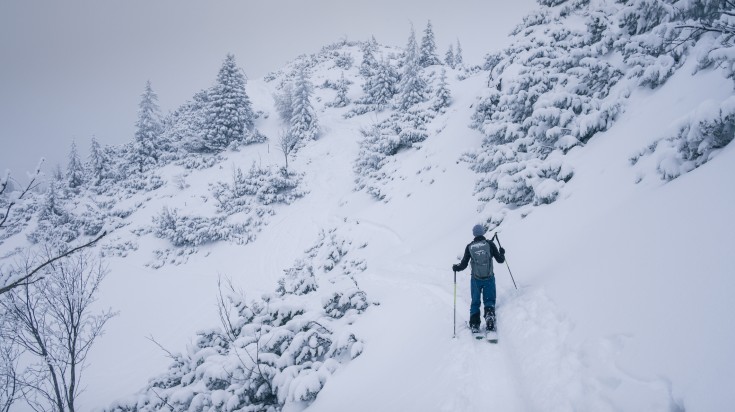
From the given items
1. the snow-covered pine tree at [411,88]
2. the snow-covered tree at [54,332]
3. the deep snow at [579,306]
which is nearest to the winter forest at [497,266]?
the deep snow at [579,306]

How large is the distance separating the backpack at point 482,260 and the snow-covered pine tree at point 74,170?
47562 mm

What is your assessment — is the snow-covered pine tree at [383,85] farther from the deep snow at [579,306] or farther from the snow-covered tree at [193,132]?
the deep snow at [579,306]

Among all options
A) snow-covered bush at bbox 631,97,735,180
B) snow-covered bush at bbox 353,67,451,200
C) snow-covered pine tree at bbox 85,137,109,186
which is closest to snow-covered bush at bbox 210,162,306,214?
snow-covered bush at bbox 353,67,451,200

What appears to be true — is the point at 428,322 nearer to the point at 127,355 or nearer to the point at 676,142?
the point at 676,142

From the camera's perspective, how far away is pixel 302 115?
38281 millimetres

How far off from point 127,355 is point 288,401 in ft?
42.3

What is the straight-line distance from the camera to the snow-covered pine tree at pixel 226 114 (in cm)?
3612

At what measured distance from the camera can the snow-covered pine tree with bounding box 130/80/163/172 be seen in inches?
1425

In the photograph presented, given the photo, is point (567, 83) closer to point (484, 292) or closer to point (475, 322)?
point (484, 292)

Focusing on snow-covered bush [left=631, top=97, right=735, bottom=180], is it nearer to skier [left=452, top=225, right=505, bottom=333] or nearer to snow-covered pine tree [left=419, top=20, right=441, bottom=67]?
skier [left=452, top=225, right=505, bottom=333]

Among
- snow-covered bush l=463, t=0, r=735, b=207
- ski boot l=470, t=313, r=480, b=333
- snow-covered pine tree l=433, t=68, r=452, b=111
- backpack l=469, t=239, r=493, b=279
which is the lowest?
ski boot l=470, t=313, r=480, b=333

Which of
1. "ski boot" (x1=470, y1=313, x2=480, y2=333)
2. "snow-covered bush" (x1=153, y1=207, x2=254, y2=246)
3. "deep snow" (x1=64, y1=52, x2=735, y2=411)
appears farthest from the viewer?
"snow-covered bush" (x1=153, y1=207, x2=254, y2=246)

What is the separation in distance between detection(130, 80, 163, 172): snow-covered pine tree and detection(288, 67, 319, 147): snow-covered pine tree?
15.4 m

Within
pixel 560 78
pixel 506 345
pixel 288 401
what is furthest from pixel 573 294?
pixel 560 78
